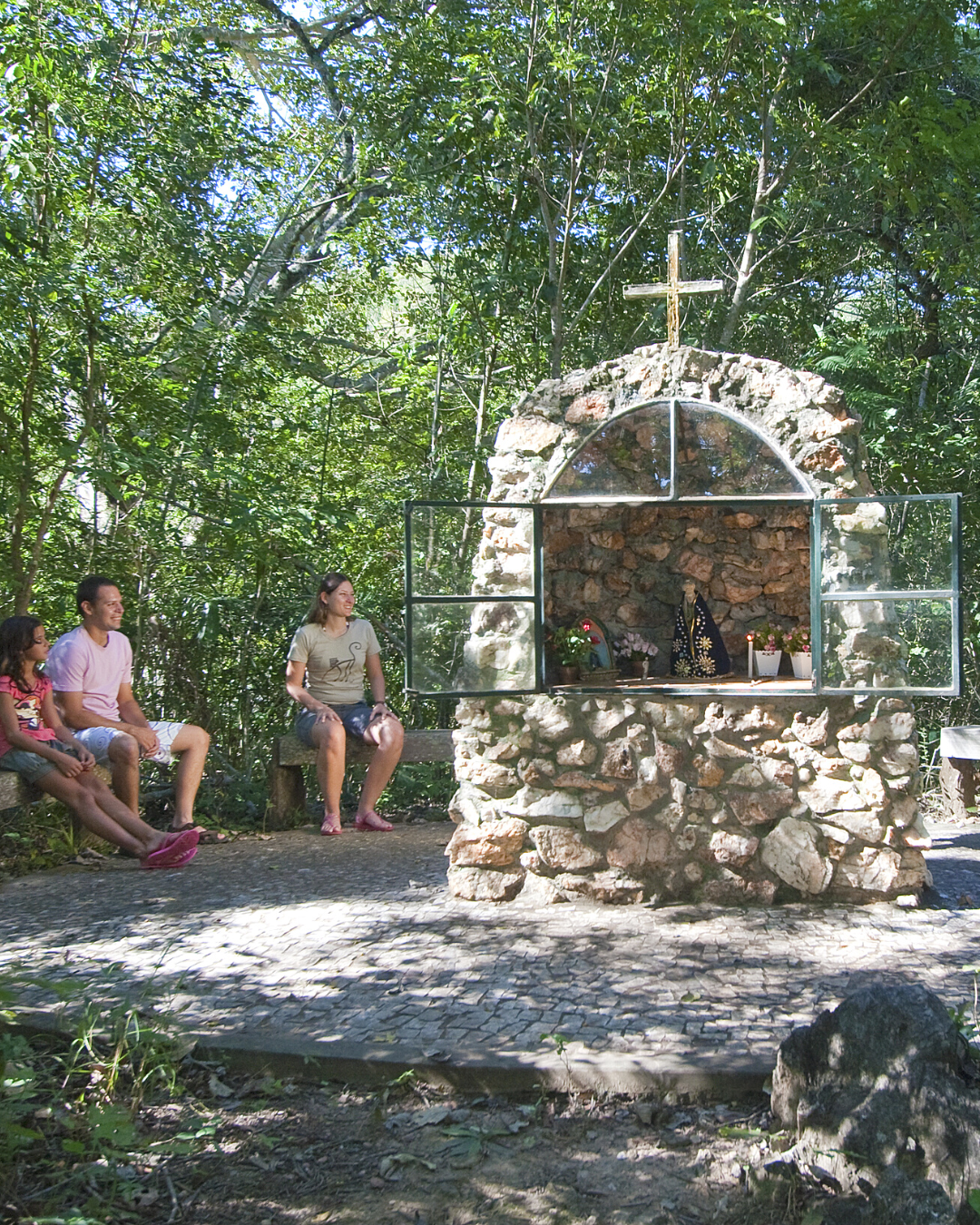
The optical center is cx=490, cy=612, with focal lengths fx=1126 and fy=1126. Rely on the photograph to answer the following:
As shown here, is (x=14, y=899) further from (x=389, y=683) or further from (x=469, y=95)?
(x=469, y=95)

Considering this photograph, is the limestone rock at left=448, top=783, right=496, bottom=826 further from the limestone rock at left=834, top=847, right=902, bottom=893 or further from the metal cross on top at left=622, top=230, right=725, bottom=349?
the metal cross on top at left=622, top=230, right=725, bottom=349

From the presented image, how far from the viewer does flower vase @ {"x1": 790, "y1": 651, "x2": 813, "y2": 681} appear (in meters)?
5.86

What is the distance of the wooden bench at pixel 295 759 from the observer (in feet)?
22.7

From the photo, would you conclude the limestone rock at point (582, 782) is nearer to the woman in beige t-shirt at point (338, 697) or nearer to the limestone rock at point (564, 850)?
the limestone rock at point (564, 850)

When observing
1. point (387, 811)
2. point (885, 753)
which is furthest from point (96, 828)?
point (885, 753)

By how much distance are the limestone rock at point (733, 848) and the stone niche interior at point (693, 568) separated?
1603 mm

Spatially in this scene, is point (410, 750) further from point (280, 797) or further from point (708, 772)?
point (708, 772)

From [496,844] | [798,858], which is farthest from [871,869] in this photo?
[496,844]

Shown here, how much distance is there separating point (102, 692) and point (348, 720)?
1431 mm

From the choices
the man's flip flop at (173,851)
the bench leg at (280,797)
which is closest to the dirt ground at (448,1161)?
the man's flip flop at (173,851)

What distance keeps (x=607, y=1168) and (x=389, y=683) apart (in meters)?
5.54

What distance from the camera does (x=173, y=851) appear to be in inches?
228

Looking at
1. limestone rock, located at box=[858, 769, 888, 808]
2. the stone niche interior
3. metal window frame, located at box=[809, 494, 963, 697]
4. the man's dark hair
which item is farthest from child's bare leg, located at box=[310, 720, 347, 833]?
limestone rock, located at box=[858, 769, 888, 808]

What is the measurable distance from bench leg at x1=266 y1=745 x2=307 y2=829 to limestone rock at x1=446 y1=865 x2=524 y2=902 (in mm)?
2188
